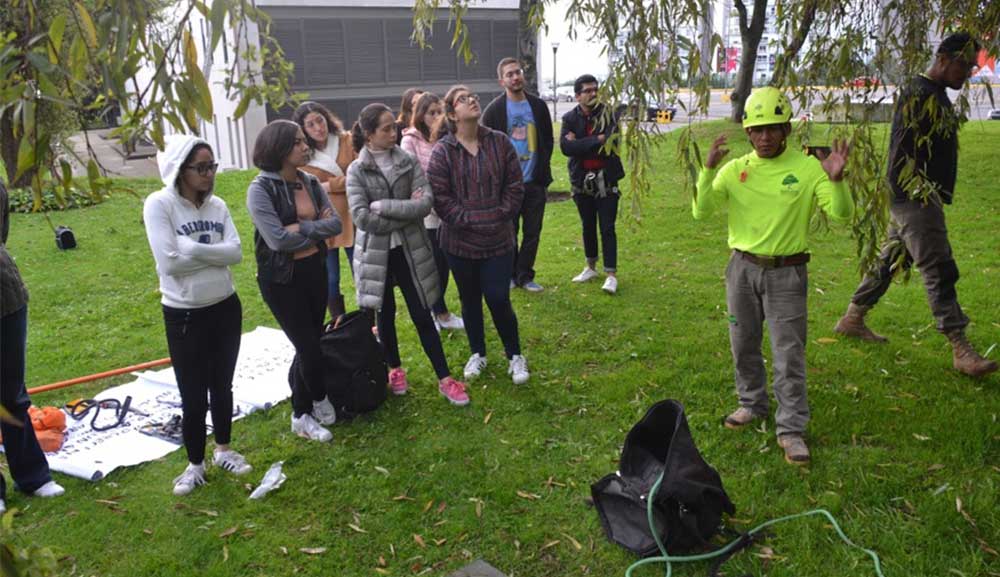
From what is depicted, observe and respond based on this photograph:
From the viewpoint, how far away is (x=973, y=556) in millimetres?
3055

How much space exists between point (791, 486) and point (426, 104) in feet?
11.7

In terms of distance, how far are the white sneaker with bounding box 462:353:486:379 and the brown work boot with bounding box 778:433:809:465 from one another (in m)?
1.99

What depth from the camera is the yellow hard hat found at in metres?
3.56

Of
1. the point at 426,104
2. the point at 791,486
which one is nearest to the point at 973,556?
the point at 791,486

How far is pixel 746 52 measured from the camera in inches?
560

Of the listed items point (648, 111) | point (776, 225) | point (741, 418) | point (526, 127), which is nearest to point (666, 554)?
point (741, 418)

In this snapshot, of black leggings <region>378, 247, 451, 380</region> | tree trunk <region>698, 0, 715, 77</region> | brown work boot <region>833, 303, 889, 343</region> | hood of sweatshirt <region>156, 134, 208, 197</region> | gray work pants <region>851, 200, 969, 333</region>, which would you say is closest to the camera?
tree trunk <region>698, 0, 715, 77</region>

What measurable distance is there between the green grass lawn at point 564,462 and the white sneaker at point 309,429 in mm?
73

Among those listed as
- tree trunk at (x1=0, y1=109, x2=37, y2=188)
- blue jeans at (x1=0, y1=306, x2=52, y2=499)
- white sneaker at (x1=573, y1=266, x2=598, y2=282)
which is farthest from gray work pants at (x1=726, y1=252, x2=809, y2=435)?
blue jeans at (x1=0, y1=306, x2=52, y2=499)

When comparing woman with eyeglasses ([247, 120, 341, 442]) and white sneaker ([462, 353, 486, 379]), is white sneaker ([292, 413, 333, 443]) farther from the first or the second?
white sneaker ([462, 353, 486, 379])

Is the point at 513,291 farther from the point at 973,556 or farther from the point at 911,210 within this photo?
the point at 973,556

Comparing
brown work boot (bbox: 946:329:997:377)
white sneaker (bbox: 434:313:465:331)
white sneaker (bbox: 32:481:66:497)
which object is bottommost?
white sneaker (bbox: 32:481:66:497)

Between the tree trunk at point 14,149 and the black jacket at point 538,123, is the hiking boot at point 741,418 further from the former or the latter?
the tree trunk at point 14,149

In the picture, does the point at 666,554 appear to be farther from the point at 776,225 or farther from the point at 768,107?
the point at 768,107
